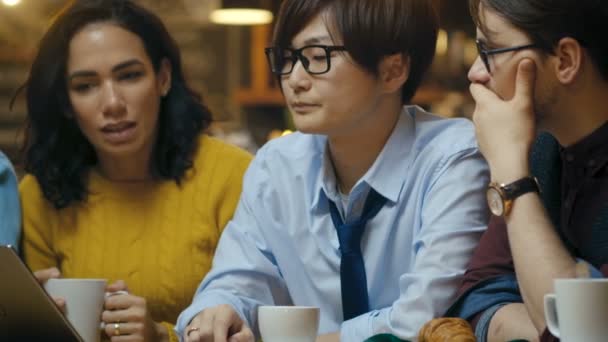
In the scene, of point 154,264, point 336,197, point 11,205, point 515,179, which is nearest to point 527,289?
point 515,179

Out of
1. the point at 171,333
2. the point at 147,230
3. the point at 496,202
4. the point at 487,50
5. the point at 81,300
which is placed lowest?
the point at 171,333

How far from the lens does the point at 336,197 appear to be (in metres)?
2.08

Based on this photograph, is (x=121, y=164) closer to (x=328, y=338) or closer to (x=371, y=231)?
(x=371, y=231)

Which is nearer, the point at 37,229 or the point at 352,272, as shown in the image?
the point at 352,272

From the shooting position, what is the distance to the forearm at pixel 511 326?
5.15 ft

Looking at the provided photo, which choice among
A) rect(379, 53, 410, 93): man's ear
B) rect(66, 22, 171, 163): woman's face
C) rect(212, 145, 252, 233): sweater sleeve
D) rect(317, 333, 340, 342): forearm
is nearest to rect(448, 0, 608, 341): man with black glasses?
rect(317, 333, 340, 342): forearm

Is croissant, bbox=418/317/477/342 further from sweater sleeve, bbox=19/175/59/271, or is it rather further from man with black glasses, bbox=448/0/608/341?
sweater sleeve, bbox=19/175/59/271

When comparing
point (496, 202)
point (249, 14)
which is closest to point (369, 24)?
point (496, 202)

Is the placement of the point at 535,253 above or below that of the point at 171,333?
above

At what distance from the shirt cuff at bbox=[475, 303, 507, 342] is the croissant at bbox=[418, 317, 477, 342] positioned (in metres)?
0.21

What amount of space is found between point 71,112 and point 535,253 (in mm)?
1333

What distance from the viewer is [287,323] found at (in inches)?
59.5

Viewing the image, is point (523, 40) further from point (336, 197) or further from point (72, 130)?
point (72, 130)

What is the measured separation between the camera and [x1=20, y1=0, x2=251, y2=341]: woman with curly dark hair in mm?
2377
